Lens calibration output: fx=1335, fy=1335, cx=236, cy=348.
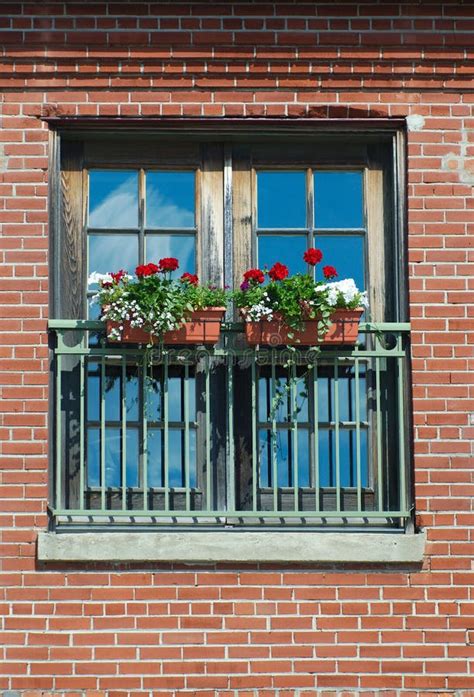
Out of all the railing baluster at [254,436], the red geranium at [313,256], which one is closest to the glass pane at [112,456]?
the railing baluster at [254,436]

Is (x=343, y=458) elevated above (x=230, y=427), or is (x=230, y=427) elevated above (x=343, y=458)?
(x=230, y=427)

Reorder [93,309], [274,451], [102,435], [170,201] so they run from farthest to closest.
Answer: [170,201], [93,309], [274,451], [102,435]

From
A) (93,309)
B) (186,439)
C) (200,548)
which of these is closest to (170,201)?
(93,309)

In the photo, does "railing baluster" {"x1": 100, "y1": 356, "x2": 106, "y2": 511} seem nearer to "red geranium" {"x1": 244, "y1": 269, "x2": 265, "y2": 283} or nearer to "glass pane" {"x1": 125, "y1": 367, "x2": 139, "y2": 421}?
"glass pane" {"x1": 125, "y1": 367, "x2": 139, "y2": 421}

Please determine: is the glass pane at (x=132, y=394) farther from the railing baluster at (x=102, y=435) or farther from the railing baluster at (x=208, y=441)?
the railing baluster at (x=208, y=441)

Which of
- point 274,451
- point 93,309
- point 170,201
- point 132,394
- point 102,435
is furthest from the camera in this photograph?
point 170,201

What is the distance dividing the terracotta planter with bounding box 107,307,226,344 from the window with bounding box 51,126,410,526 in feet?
0.37

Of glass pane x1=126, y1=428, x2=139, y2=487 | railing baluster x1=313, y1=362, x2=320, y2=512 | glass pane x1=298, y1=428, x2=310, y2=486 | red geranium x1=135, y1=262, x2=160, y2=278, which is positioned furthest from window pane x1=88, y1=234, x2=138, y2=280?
glass pane x1=298, y1=428, x2=310, y2=486

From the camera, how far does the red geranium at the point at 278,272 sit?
7.80 metres

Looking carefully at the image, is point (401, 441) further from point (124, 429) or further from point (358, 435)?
point (124, 429)

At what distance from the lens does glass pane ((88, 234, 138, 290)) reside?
829cm

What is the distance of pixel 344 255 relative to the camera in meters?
8.33

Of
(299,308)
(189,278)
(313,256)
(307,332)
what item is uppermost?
(313,256)

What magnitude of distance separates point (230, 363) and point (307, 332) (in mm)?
494
